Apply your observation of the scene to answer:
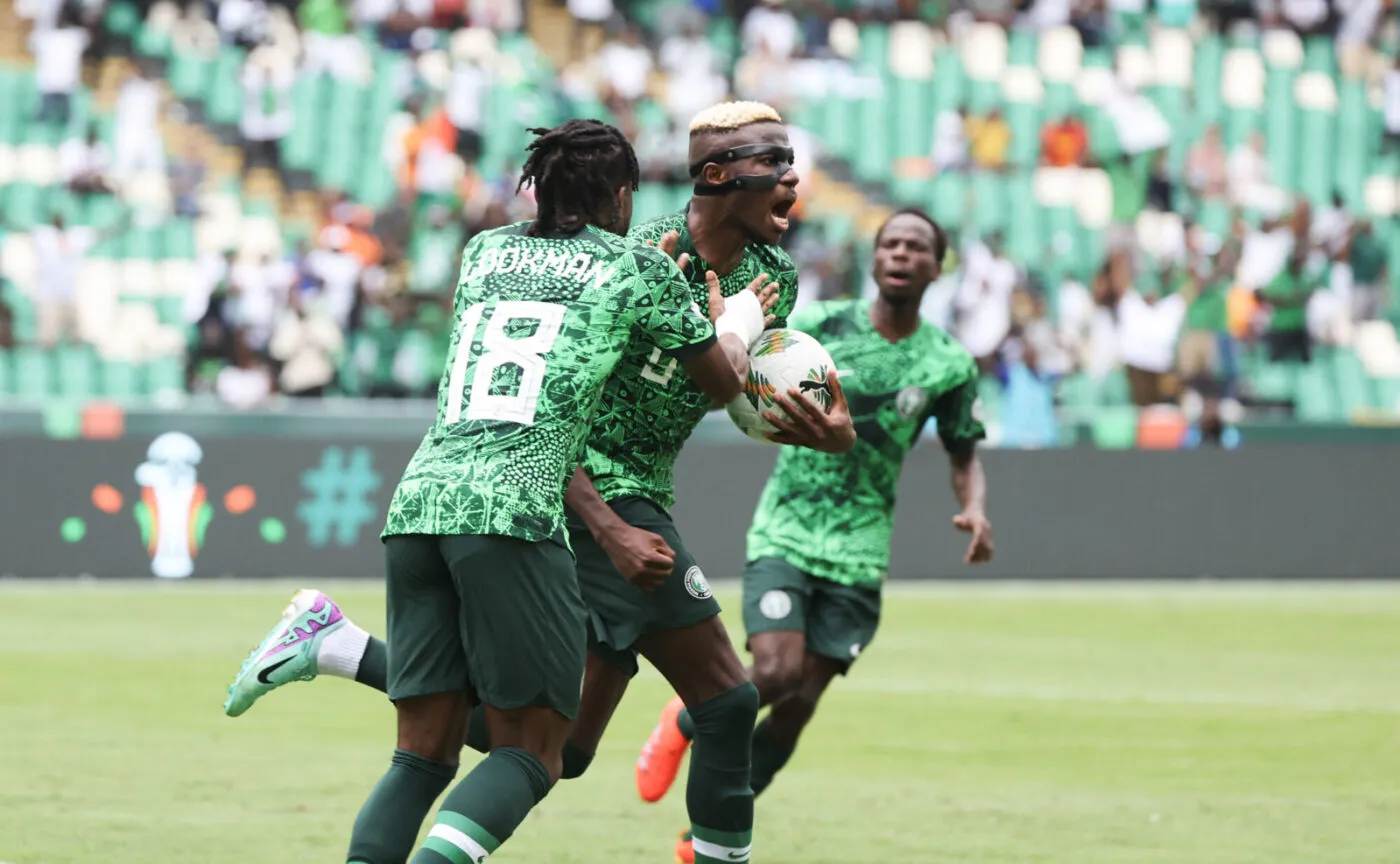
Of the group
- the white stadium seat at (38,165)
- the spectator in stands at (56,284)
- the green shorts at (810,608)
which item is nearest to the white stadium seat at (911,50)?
the white stadium seat at (38,165)

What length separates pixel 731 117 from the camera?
641cm

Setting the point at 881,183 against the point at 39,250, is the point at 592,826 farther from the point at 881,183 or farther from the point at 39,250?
the point at 881,183

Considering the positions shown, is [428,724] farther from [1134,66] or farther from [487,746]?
[1134,66]

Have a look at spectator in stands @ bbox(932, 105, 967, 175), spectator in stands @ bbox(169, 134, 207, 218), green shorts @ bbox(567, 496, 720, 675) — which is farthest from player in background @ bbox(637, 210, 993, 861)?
spectator in stands @ bbox(932, 105, 967, 175)

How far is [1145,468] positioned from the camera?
19.5m

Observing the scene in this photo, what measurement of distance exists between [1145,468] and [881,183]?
7.07m

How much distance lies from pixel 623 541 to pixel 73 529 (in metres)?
12.7

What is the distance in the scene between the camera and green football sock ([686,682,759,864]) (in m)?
6.54

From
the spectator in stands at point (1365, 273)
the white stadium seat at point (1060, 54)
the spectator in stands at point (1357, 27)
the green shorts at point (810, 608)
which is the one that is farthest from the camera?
the spectator in stands at point (1357, 27)

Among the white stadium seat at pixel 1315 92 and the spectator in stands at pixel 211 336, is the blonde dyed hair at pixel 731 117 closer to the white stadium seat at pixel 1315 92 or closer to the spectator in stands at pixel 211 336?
the spectator in stands at pixel 211 336

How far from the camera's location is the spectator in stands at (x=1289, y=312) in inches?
899

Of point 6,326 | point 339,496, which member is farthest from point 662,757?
point 6,326

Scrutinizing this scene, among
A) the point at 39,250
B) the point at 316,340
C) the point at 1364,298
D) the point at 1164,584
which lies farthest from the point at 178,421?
the point at 1364,298

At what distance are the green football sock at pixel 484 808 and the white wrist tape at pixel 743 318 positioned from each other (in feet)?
4.44
